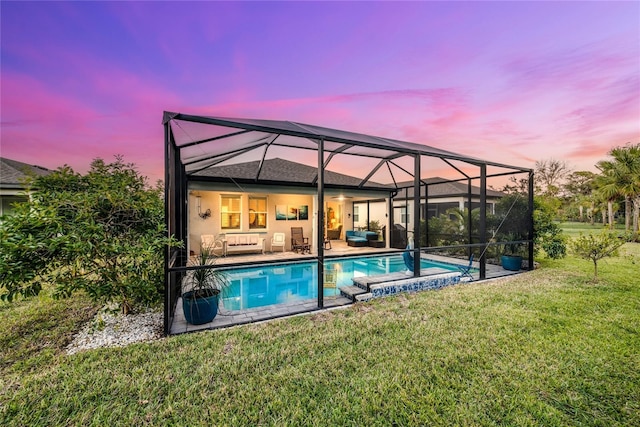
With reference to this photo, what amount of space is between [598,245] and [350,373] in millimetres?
7631

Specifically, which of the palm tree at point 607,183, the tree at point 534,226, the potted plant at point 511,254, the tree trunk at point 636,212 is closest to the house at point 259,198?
the tree at point 534,226

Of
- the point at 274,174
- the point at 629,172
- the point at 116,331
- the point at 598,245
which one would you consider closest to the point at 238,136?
the point at 116,331

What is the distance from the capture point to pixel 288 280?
8.19m

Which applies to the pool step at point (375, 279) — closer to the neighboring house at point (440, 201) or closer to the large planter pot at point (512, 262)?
the large planter pot at point (512, 262)

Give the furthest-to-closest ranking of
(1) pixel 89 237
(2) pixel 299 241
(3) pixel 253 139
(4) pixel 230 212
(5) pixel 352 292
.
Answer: (2) pixel 299 241, (4) pixel 230 212, (3) pixel 253 139, (5) pixel 352 292, (1) pixel 89 237

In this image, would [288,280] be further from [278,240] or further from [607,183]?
[607,183]

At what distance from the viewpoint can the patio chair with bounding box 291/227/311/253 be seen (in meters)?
12.5

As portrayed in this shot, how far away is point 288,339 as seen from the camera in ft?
11.8

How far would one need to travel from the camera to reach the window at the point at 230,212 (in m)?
12.0

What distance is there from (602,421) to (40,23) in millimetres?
13283

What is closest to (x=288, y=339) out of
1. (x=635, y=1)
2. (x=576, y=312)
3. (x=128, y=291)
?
(x=128, y=291)

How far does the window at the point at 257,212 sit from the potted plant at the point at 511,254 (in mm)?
9783

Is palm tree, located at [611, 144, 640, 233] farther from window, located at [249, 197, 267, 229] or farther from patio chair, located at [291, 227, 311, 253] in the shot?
window, located at [249, 197, 267, 229]

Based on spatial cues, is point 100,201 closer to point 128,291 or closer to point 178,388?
point 128,291
